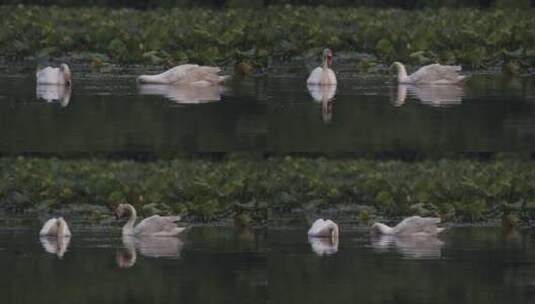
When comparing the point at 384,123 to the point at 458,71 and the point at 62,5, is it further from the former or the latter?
the point at 62,5

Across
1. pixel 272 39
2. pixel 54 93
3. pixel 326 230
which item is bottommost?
pixel 326 230

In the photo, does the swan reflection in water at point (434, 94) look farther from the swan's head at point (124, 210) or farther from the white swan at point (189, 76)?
the swan's head at point (124, 210)

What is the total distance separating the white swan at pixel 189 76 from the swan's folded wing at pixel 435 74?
1.22m

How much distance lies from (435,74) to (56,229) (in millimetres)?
2992

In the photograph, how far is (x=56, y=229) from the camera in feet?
38.4

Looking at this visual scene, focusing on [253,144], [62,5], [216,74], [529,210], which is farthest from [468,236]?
[62,5]

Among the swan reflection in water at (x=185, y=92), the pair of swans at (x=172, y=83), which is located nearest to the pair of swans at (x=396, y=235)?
the swan reflection in water at (x=185, y=92)

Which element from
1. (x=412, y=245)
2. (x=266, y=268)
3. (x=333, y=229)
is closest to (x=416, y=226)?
(x=412, y=245)

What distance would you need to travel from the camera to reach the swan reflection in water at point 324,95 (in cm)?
1305

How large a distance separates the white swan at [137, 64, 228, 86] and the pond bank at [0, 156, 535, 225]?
0.54m

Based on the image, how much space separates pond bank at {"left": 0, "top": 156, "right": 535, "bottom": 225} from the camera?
40.9 feet

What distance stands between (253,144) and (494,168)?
4.94 ft

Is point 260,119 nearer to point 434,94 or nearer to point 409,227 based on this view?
point 434,94

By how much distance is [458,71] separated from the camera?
1417 cm
